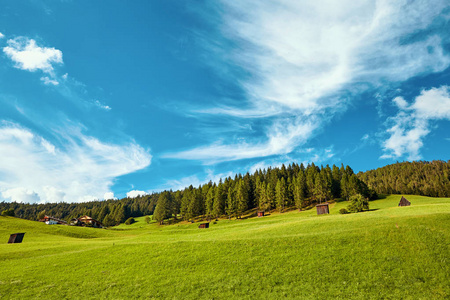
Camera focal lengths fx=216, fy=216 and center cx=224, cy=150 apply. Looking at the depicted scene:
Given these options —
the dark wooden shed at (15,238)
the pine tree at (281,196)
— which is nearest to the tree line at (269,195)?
the pine tree at (281,196)

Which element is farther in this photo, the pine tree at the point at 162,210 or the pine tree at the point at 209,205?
the pine tree at the point at 162,210

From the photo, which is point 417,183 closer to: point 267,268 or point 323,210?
point 323,210

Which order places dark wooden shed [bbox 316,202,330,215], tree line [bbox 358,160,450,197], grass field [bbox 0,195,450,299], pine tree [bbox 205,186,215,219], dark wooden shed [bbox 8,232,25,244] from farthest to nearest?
tree line [bbox 358,160,450,197], pine tree [bbox 205,186,215,219], dark wooden shed [bbox 316,202,330,215], dark wooden shed [bbox 8,232,25,244], grass field [bbox 0,195,450,299]

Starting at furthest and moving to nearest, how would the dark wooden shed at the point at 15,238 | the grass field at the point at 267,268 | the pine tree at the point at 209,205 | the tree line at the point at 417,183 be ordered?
the tree line at the point at 417,183 < the pine tree at the point at 209,205 < the dark wooden shed at the point at 15,238 < the grass field at the point at 267,268

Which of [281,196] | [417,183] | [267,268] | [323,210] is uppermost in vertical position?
[417,183]

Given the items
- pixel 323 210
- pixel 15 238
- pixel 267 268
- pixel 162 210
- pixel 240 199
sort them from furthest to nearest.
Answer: pixel 162 210 < pixel 240 199 < pixel 323 210 < pixel 15 238 < pixel 267 268

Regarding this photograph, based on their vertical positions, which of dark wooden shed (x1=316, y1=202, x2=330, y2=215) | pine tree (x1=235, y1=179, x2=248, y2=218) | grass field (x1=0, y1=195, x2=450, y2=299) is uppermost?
pine tree (x1=235, y1=179, x2=248, y2=218)

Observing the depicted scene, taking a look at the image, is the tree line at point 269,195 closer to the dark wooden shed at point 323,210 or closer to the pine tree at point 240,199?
the pine tree at point 240,199

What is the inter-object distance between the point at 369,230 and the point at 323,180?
89.1 meters

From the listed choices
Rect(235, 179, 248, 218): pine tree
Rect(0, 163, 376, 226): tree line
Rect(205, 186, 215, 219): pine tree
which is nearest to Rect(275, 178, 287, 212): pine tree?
Rect(0, 163, 376, 226): tree line

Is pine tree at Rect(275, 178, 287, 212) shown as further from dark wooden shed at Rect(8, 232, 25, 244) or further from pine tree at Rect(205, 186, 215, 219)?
dark wooden shed at Rect(8, 232, 25, 244)

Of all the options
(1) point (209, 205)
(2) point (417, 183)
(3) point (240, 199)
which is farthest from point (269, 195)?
(2) point (417, 183)

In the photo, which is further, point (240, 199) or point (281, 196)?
point (240, 199)

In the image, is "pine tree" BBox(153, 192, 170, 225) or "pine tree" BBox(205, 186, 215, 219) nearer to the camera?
"pine tree" BBox(205, 186, 215, 219)
